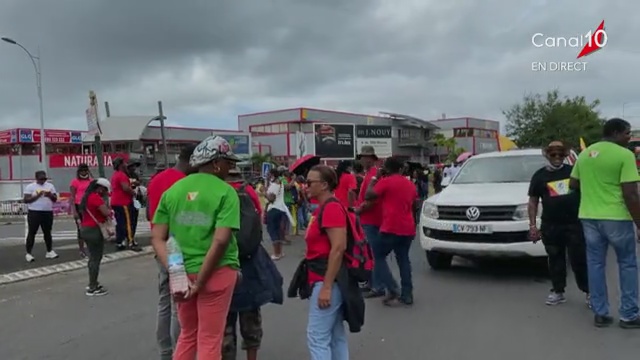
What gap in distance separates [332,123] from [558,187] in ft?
166

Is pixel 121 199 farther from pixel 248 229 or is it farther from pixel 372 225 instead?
pixel 248 229

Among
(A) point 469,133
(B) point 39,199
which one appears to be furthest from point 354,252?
(A) point 469,133

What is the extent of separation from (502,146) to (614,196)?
12.7 meters

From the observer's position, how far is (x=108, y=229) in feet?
22.2

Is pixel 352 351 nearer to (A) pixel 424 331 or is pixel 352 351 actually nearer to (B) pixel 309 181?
(A) pixel 424 331

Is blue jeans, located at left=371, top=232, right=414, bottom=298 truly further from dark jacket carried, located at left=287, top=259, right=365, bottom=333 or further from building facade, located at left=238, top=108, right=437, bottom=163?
building facade, located at left=238, top=108, right=437, bottom=163

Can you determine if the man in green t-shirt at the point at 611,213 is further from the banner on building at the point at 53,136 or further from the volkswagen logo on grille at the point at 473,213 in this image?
the banner on building at the point at 53,136

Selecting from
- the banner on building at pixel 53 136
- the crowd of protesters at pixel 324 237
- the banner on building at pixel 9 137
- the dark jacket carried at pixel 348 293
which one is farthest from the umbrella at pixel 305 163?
the banner on building at pixel 9 137

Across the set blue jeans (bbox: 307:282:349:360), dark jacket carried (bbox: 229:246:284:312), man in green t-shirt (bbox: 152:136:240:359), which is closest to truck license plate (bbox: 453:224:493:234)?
dark jacket carried (bbox: 229:246:284:312)

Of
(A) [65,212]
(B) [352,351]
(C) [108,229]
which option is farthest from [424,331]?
(A) [65,212]

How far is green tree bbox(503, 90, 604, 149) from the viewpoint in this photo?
40450mm

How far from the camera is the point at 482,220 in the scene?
721cm

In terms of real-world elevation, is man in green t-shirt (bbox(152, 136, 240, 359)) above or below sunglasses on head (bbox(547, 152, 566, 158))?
below

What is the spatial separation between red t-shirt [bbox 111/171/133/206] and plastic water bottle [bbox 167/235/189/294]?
23.5 feet
